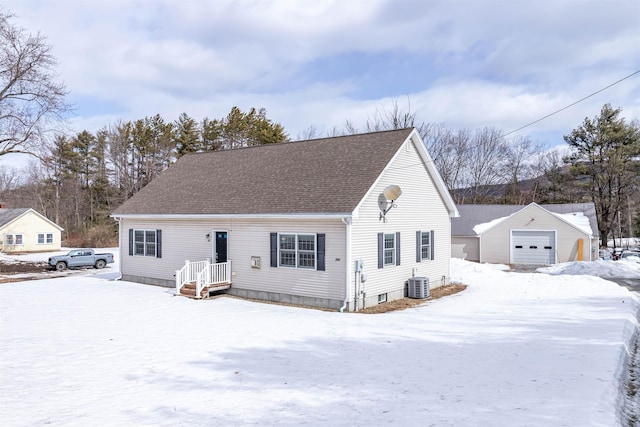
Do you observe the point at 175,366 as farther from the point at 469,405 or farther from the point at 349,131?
the point at 349,131

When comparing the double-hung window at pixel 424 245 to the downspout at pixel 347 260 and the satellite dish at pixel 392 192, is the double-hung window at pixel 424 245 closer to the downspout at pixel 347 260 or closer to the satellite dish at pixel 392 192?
the satellite dish at pixel 392 192

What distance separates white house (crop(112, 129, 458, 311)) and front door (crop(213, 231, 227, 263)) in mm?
38

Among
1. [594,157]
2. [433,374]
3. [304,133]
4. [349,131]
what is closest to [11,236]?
[304,133]

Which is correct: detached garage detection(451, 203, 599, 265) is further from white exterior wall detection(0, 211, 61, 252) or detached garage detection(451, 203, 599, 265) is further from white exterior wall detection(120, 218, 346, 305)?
white exterior wall detection(0, 211, 61, 252)

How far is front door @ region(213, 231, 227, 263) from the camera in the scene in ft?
53.7

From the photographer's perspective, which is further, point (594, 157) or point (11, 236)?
point (594, 157)

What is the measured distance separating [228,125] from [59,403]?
46872mm

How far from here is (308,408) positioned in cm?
592

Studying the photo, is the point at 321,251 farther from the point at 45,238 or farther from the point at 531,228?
the point at 45,238

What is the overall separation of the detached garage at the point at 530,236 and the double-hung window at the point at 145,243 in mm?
20936

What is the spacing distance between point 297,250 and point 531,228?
21.0m

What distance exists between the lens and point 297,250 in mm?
14227

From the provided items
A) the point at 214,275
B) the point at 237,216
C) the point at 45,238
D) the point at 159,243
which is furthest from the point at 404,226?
the point at 45,238

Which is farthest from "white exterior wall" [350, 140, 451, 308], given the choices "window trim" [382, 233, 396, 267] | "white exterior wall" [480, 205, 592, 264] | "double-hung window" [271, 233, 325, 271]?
"white exterior wall" [480, 205, 592, 264]
